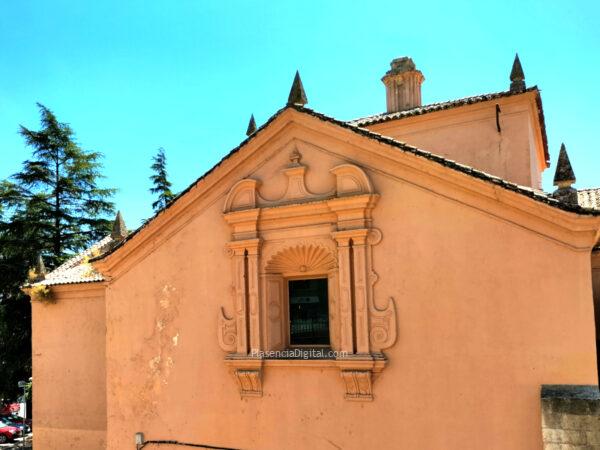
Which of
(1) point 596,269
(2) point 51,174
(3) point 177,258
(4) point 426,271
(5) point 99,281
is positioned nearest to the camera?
(4) point 426,271

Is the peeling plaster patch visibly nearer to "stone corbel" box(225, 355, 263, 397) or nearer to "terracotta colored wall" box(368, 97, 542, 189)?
"stone corbel" box(225, 355, 263, 397)

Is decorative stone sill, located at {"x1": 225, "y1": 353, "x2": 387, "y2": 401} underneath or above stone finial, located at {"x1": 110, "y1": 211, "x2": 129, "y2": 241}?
underneath

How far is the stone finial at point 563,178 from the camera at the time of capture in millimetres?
8758

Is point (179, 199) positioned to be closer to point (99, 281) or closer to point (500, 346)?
point (99, 281)

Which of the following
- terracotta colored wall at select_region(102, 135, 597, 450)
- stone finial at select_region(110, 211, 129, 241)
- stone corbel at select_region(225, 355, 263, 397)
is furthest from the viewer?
stone finial at select_region(110, 211, 129, 241)

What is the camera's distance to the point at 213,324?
1034cm

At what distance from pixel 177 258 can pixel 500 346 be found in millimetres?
6652

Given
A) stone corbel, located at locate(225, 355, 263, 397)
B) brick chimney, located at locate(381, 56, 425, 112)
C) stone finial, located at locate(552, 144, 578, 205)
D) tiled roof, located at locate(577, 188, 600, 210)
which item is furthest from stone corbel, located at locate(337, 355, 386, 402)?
brick chimney, located at locate(381, 56, 425, 112)

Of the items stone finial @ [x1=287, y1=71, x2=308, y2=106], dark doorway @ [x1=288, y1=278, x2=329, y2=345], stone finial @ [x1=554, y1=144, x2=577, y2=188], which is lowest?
dark doorway @ [x1=288, y1=278, x2=329, y2=345]

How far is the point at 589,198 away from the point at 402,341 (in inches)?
366

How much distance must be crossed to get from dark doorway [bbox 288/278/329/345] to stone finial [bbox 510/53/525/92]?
25.5 ft

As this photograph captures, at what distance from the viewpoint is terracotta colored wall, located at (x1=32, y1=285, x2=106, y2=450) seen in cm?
1361

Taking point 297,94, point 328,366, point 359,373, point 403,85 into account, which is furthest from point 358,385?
point 403,85

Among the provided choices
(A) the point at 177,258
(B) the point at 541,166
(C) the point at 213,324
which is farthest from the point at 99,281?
(B) the point at 541,166
